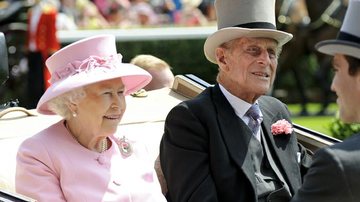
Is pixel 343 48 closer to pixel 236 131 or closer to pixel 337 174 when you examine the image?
pixel 337 174

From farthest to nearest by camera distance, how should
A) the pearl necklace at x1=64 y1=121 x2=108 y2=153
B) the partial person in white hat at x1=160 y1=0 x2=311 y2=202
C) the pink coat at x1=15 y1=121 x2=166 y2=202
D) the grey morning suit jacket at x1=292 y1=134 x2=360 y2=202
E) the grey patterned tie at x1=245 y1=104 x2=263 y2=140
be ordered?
1. the grey patterned tie at x1=245 y1=104 x2=263 y2=140
2. the partial person in white hat at x1=160 y1=0 x2=311 y2=202
3. the pearl necklace at x1=64 y1=121 x2=108 y2=153
4. the pink coat at x1=15 y1=121 x2=166 y2=202
5. the grey morning suit jacket at x1=292 y1=134 x2=360 y2=202

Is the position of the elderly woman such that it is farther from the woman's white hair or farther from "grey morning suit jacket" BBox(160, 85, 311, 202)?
"grey morning suit jacket" BBox(160, 85, 311, 202)

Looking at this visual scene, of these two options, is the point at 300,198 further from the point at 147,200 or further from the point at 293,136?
the point at 293,136

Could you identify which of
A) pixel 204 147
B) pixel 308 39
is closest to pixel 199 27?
pixel 308 39

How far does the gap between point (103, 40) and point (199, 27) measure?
10.8m

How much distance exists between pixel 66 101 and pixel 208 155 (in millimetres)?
656

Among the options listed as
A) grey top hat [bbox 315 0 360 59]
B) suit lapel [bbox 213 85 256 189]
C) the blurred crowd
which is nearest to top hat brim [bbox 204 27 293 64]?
suit lapel [bbox 213 85 256 189]

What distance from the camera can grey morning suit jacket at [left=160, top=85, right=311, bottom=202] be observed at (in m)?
4.39

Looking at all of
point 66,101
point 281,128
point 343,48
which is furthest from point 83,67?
point 343,48

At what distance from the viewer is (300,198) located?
361 cm

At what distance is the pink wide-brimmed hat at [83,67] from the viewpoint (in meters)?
4.14

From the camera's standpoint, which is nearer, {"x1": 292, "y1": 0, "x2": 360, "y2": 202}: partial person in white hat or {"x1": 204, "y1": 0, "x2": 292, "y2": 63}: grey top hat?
{"x1": 292, "y1": 0, "x2": 360, "y2": 202}: partial person in white hat

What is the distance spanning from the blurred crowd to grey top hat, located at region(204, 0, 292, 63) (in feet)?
29.2

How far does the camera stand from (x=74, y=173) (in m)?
4.15
